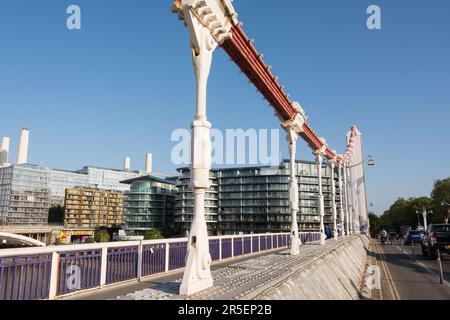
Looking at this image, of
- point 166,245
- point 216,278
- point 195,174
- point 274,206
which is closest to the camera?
point 195,174

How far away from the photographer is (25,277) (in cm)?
602

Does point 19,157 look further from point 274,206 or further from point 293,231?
point 293,231

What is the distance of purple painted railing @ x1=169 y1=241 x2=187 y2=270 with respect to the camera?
37.2ft

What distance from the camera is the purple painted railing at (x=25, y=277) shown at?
227 inches

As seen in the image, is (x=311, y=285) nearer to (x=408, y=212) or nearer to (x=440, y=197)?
(x=440, y=197)

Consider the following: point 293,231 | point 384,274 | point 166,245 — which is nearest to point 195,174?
point 166,245

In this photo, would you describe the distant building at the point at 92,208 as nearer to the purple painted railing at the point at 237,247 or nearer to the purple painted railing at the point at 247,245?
the purple painted railing at the point at 247,245

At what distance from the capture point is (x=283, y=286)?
6.78 meters

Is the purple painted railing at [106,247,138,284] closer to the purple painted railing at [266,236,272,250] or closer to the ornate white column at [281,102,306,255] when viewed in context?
the ornate white column at [281,102,306,255]

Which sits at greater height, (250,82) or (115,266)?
(250,82)

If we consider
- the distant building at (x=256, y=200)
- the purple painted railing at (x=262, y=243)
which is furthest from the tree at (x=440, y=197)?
the purple painted railing at (x=262, y=243)

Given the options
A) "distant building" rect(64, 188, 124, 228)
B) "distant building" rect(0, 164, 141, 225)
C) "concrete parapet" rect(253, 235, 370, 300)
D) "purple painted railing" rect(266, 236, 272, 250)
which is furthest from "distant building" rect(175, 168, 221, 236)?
"concrete parapet" rect(253, 235, 370, 300)
